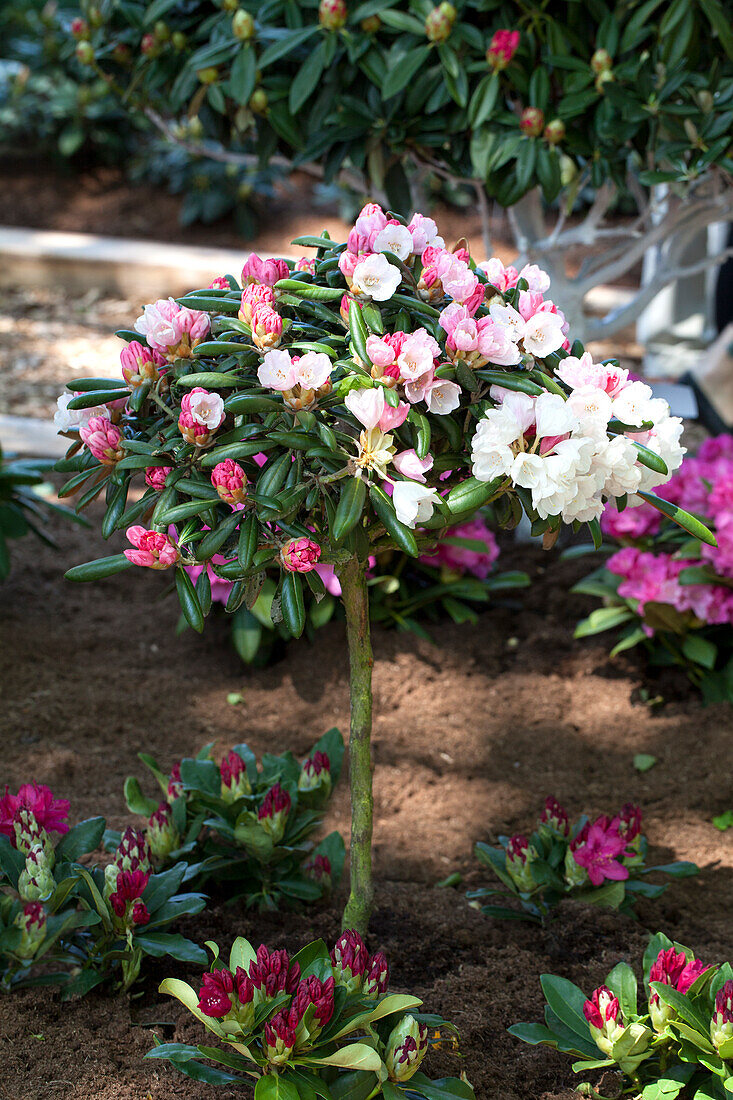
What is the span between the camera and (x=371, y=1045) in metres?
1.31

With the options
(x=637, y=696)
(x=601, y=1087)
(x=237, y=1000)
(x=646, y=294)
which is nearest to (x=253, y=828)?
(x=237, y=1000)

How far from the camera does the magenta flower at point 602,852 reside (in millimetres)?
1698

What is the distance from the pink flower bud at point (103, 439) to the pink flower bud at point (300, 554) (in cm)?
29

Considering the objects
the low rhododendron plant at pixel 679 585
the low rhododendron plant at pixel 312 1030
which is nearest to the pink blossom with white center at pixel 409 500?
the low rhododendron plant at pixel 312 1030

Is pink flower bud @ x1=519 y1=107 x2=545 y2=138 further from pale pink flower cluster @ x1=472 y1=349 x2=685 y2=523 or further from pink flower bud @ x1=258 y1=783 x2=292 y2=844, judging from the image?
pink flower bud @ x1=258 y1=783 x2=292 y2=844

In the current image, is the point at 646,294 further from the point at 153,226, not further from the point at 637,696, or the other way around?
the point at 153,226

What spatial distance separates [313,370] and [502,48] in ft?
5.12

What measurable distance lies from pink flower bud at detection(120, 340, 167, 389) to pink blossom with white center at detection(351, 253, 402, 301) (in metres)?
0.29

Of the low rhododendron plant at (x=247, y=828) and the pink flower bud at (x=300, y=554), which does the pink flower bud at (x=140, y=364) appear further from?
the low rhododendron plant at (x=247, y=828)

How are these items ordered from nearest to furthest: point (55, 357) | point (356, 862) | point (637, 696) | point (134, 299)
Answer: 1. point (356, 862)
2. point (637, 696)
3. point (55, 357)
4. point (134, 299)

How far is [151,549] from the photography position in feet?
4.13

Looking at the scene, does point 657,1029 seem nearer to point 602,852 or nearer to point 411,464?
point 602,852

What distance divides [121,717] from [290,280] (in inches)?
58.5

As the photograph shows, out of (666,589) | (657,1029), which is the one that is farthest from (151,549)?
(666,589)
